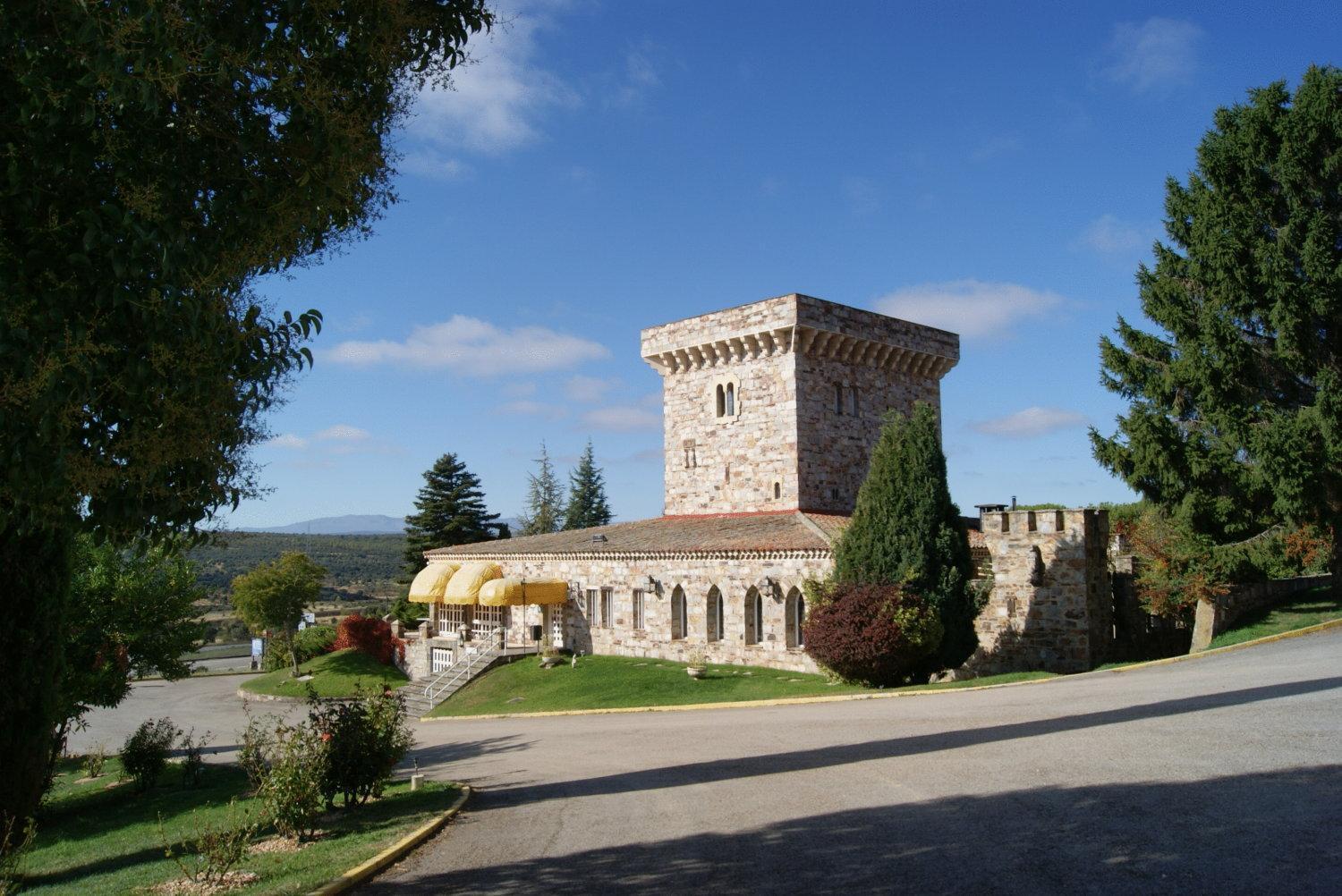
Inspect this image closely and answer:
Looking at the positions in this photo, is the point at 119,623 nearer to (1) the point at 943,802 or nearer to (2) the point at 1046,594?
(1) the point at 943,802

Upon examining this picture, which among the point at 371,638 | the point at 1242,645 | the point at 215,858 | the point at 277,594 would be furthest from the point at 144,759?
the point at 277,594

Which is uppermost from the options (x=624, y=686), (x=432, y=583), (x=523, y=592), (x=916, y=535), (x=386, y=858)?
(x=916, y=535)

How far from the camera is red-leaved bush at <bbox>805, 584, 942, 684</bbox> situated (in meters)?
21.7

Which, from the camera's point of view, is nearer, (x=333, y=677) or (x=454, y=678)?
(x=454, y=678)

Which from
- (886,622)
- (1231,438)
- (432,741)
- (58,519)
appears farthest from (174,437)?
(1231,438)

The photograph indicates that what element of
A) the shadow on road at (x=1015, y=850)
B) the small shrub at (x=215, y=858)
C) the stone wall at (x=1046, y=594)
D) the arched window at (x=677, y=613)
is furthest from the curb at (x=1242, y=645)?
the small shrub at (x=215, y=858)

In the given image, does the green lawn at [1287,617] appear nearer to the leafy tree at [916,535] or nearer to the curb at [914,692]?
the curb at [914,692]

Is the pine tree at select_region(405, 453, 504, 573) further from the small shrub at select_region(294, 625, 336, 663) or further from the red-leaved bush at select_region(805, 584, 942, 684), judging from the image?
the red-leaved bush at select_region(805, 584, 942, 684)

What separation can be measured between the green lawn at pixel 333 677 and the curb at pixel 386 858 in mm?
26061

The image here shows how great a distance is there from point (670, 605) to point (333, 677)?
16.5 metres

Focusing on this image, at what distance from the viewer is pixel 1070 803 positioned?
9281 millimetres

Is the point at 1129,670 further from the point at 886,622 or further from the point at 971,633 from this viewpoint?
the point at 886,622

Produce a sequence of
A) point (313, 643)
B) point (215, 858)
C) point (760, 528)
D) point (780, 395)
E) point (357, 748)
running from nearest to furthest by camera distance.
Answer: point (215, 858) < point (357, 748) < point (760, 528) < point (780, 395) < point (313, 643)

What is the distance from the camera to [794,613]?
1044 inches
